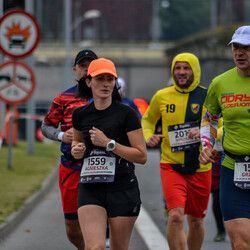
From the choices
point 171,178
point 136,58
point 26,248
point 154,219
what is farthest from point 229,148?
point 136,58

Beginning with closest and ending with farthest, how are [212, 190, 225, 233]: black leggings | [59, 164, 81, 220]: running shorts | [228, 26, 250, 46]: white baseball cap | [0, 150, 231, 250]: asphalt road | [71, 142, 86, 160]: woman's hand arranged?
1. [228, 26, 250, 46]: white baseball cap
2. [71, 142, 86, 160]: woman's hand
3. [59, 164, 81, 220]: running shorts
4. [0, 150, 231, 250]: asphalt road
5. [212, 190, 225, 233]: black leggings

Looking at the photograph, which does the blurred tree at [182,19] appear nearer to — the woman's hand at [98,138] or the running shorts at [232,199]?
the running shorts at [232,199]

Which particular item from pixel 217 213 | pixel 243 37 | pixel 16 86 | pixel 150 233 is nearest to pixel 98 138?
pixel 243 37

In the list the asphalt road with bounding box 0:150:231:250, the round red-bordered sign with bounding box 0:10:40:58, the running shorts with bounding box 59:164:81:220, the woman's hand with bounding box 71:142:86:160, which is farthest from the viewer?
the round red-bordered sign with bounding box 0:10:40:58

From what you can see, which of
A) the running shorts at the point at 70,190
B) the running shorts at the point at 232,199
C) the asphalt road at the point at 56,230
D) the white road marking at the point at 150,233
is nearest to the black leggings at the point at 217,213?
the asphalt road at the point at 56,230

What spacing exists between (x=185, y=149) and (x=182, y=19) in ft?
273

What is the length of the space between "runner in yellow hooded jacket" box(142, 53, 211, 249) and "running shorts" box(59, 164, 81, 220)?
0.97m

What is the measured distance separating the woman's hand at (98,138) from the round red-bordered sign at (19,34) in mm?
8122

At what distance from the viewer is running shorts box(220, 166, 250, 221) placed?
5285 mm

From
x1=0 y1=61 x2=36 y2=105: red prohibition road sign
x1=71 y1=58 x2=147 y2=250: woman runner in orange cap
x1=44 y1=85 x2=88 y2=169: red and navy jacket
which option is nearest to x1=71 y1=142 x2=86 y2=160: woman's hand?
x1=71 y1=58 x2=147 y2=250: woman runner in orange cap

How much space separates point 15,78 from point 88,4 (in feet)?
241

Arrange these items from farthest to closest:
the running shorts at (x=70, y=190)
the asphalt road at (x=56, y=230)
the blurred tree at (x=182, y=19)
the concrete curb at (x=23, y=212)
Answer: the blurred tree at (x=182, y=19), the concrete curb at (x=23, y=212), the asphalt road at (x=56, y=230), the running shorts at (x=70, y=190)

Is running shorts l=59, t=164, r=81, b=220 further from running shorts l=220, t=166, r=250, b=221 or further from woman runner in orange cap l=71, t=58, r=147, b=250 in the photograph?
running shorts l=220, t=166, r=250, b=221

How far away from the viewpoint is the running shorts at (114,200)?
525cm
